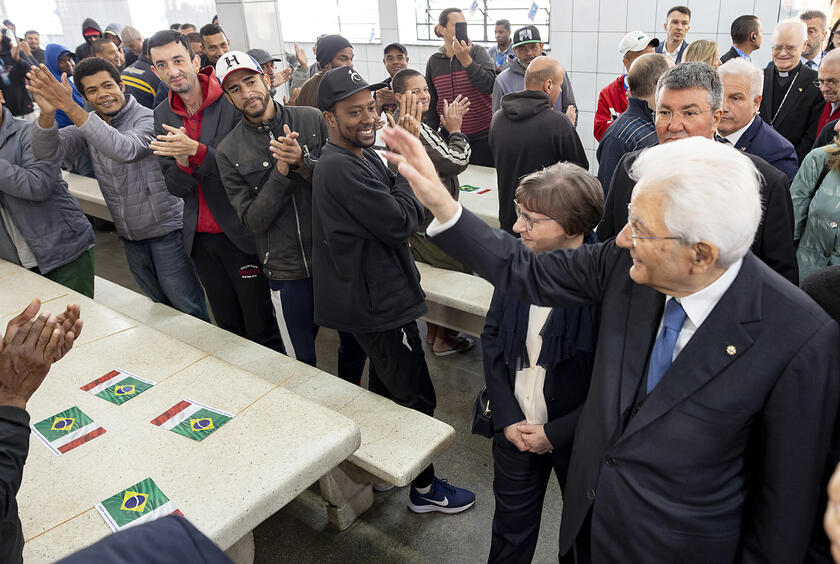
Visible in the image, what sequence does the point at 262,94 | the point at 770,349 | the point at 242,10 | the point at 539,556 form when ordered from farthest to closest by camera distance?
the point at 242,10 < the point at 262,94 < the point at 539,556 < the point at 770,349

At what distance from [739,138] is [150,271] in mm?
3245

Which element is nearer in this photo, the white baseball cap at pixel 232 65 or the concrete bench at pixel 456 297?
the white baseball cap at pixel 232 65

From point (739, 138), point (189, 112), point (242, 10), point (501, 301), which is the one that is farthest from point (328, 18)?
point (501, 301)

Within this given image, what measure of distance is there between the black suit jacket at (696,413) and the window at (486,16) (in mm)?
7020

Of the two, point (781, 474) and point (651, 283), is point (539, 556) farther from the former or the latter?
point (651, 283)

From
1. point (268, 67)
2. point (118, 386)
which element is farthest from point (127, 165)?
point (268, 67)

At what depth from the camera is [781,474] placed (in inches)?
50.9

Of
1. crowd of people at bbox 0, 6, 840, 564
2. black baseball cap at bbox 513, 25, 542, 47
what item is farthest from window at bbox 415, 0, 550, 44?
crowd of people at bbox 0, 6, 840, 564

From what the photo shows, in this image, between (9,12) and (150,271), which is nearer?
(150,271)

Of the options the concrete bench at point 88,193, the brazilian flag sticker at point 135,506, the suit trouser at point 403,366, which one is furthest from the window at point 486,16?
the brazilian flag sticker at point 135,506

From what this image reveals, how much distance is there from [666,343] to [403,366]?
1372mm

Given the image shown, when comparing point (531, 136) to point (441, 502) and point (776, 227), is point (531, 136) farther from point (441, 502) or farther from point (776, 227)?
point (441, 502)

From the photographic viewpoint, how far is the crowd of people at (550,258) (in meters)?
1.27

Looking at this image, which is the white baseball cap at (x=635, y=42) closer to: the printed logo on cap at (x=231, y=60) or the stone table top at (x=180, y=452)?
the printed logo on cap at (x=231, y=60)
